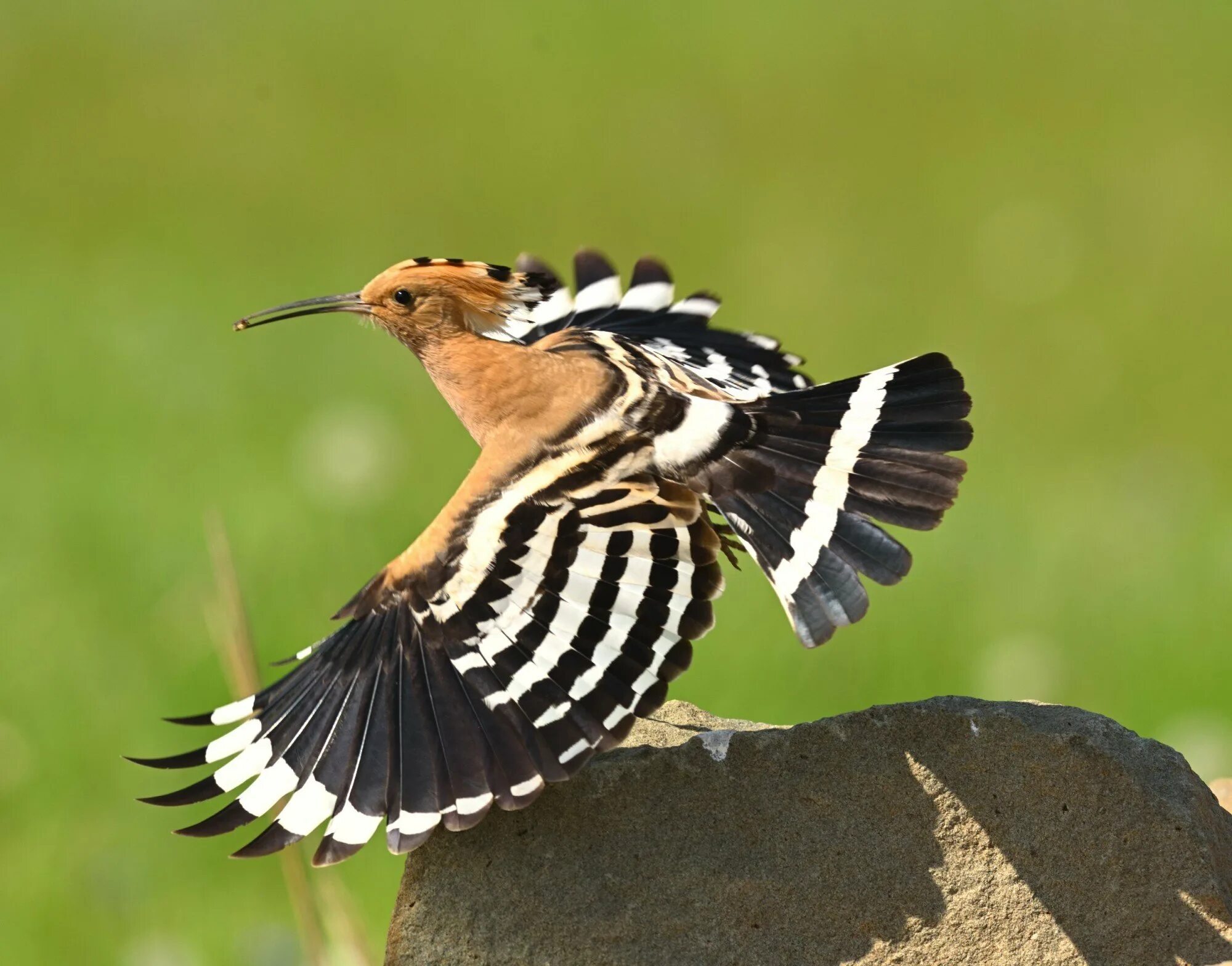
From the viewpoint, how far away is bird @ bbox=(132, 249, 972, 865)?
8.87 ft

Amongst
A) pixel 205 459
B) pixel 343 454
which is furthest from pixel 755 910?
pixel 205 459

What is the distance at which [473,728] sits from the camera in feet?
8.97

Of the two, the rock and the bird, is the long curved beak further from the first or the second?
the rock

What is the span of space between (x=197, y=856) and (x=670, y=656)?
337 cm

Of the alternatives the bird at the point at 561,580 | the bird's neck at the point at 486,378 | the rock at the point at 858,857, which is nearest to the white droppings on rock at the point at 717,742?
the rock at the point at 858,857

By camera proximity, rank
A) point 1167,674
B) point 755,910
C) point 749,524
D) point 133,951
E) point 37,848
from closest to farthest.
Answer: point 755,910
point 749,524
point 133,951
point 37,848
point 1167,674

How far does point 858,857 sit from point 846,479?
66 cm

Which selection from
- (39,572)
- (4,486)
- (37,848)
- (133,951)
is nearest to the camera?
(133,951)

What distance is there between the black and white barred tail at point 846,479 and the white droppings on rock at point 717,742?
0.21 meters

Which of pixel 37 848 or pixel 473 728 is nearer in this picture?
pixel 473 728

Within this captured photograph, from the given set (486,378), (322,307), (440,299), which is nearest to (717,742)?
(486,378)

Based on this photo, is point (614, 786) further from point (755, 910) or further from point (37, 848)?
point (37, 848)

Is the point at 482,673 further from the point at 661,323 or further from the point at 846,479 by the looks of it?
the point at 661,323

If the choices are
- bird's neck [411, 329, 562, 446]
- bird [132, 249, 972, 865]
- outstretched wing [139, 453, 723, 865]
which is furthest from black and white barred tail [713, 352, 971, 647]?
bird's neck [411, 329, 562, 446]
